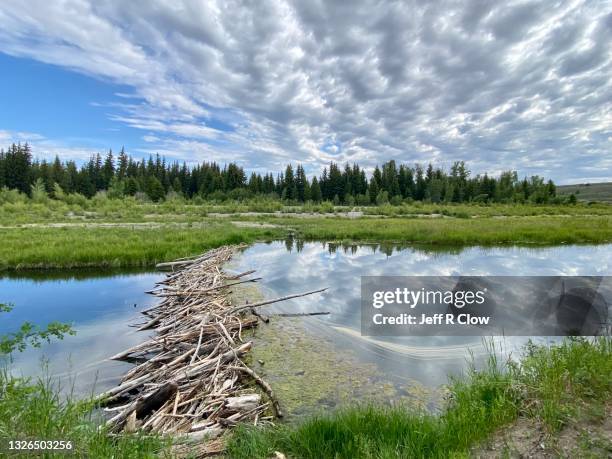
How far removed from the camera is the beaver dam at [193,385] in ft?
13.8

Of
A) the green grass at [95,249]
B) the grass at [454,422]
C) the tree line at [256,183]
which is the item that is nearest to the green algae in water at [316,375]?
the grass at [454,422]

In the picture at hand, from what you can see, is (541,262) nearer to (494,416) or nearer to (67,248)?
(494,416)

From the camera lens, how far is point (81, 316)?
10.0 m

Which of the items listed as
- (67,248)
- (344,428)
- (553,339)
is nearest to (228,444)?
(344,428)

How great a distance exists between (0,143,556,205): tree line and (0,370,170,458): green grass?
7523cm

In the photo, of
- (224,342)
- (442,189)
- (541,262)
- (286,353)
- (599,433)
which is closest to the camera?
(599,433)

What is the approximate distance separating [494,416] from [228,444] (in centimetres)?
318

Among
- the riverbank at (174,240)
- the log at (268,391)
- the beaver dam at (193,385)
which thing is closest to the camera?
the beaver dam at (193,385)

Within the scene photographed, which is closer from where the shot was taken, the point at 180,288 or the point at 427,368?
the point at 427,368

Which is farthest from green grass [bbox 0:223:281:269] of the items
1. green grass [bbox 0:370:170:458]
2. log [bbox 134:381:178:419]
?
green grass [bbox 0:370:170:458]

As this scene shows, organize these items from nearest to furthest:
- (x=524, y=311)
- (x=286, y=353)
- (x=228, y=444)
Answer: (x=228, y=444) → (x=286, y=353) → (x=524, y=311)

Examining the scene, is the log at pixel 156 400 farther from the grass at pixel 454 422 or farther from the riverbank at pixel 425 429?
the grass at pixel 454 422

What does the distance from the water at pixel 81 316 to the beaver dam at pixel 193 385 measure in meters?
0.64

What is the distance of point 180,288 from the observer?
10836 mm
